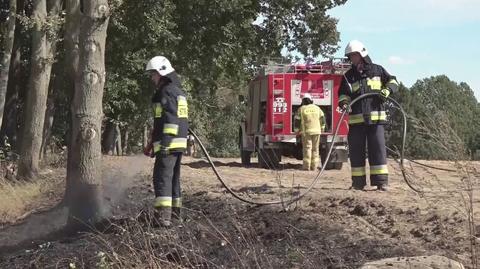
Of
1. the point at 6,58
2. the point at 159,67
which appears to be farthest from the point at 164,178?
the point at 6,58

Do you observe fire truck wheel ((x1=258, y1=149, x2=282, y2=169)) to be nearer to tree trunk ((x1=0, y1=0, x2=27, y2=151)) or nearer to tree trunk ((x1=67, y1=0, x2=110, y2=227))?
tree trunk ((x1=0, y1=0, x2=27, y2=151))

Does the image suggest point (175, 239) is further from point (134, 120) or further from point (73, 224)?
point (134, 120)

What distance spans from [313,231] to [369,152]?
286cm

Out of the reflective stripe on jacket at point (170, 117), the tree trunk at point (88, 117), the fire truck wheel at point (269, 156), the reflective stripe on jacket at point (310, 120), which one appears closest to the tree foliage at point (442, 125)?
the reflective stripe on jacket at point (170, 117)

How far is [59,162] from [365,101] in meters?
12.0

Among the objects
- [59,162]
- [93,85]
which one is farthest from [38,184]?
[93,85]

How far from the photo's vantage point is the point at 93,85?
28.5ft

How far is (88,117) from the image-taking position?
8.65 m

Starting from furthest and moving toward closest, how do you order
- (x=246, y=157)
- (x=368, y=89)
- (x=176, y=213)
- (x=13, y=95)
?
(x=13, y=95), (x=246, y=157), (x=368, y=89), (x=176, y=213)

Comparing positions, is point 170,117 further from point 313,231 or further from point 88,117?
point 313,231

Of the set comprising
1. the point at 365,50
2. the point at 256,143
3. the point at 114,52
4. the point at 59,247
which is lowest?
the point at 59,247

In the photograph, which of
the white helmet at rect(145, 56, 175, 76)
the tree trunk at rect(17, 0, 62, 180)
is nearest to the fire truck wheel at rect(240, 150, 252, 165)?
the tree trunk at rect(17, 0, 62, 180)

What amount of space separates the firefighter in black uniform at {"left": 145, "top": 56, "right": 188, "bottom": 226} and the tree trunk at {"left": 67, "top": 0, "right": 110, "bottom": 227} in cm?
111

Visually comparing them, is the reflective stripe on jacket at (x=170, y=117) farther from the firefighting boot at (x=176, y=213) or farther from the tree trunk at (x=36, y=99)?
the tree trunk at (x=36, y=99)
